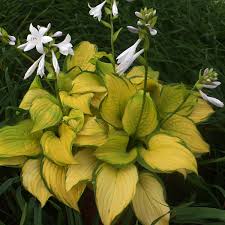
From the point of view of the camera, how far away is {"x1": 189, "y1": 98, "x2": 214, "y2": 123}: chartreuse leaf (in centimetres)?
178

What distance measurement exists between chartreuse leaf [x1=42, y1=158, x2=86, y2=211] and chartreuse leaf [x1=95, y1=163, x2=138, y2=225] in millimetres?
85

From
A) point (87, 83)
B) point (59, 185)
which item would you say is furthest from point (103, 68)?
point (59, 185)

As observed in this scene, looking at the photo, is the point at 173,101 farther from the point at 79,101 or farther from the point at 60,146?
the point at 60,146

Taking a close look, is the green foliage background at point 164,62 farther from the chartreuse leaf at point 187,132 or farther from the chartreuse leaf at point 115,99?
the chartreuse leaf at point 115,99

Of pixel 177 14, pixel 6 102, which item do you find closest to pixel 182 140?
pixel 6 102

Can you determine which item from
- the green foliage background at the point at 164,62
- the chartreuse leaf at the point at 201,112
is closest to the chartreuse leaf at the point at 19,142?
the green foliage background at the point at 164,62

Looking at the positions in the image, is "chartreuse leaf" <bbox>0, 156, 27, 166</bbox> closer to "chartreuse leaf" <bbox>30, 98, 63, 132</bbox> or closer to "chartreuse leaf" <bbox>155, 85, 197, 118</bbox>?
"chartreuse leaf" <bbox>30, 98, 63, 132</bbox>

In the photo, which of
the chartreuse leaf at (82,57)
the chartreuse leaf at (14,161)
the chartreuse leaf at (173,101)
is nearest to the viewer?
the chartreuse leaf at (14,161)

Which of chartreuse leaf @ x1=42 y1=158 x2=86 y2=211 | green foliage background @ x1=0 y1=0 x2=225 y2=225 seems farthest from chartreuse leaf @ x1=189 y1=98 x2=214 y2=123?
chartreuse leaf @ x1=42 y1=158 x2=86 y2=211

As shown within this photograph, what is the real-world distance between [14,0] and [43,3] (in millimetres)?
165

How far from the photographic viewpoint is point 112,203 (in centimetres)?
148

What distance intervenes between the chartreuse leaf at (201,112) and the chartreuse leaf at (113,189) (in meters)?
0.35

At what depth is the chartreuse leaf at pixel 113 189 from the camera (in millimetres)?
1462

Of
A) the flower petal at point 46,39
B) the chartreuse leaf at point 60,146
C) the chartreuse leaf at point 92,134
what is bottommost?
the chartreuse leaf at point 60,146
